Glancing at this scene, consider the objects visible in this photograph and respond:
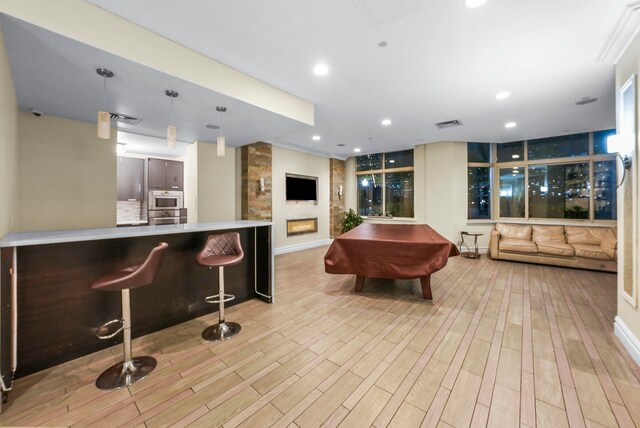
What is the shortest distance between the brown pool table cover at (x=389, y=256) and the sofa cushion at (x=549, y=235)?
3.49 m

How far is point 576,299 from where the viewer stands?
3271 mm

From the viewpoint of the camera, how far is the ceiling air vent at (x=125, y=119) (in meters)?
3.55

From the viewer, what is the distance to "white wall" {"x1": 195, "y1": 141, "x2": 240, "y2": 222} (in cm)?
510

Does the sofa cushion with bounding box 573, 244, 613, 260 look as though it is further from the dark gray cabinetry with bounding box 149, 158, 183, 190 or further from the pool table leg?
the dark gray cabinetry with bounding box 149, 158, 183, 190

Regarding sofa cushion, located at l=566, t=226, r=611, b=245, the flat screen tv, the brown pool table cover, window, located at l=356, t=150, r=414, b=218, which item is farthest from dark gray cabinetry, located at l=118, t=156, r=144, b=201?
sofa cushion, located at l=566, t=226, r=611, b=245

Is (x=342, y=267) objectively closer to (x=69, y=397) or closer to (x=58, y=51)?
(x=69, y=397)

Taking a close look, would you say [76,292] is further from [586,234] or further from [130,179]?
A: [586,234]

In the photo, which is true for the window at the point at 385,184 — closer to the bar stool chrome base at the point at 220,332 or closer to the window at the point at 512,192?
the window at the point at 512,192

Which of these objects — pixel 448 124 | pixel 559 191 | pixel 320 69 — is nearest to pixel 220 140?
pixel 320 69

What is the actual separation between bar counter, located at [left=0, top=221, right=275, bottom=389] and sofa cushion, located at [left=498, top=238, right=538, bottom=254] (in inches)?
223

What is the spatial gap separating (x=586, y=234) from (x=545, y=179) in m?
1.50

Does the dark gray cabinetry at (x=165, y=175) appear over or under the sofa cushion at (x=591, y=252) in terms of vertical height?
over

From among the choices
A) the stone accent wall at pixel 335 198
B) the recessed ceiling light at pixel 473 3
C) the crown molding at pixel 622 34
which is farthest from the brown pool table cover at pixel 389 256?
the stone accent wall at pixel 335 198

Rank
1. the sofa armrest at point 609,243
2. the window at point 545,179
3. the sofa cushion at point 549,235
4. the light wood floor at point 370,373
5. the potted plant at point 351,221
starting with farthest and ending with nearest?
the potted plant at point 351,221 → the window at point 545,179 → the sofa cushion at point 549,235 → the sofa armrest at point 609,243 → the light wood floor at point 370,373
